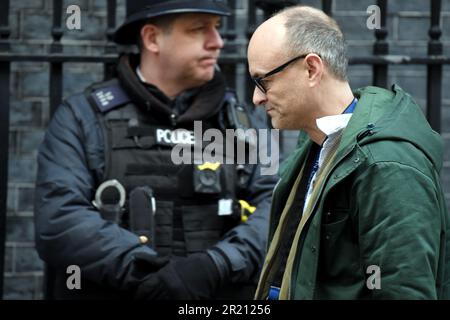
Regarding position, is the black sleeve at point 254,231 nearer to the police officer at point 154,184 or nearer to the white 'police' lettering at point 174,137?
the police officer at point 154,184

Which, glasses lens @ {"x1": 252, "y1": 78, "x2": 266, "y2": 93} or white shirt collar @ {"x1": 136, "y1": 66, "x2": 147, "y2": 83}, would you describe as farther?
white shirt collar @ {"x1": 136, "y1": 66, "x2": 147, "y2": 83}

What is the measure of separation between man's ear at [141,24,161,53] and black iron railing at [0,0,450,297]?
19 centimetres

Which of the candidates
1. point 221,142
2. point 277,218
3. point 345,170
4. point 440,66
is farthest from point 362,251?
point 440,66

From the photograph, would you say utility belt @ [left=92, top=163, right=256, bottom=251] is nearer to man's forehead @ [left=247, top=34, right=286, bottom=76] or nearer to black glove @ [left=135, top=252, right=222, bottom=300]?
black glove @ [left=135, top=252, right=222, bottom=300]

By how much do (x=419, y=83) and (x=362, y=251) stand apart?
374 centimetres

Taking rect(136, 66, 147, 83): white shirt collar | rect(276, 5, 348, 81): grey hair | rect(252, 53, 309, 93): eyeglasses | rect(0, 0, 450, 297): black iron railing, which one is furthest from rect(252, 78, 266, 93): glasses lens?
rect(136, 66, 147, 83): white shirt collar

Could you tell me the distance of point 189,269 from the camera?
4469 mm

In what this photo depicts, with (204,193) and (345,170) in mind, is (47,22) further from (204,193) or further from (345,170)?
(345,170)

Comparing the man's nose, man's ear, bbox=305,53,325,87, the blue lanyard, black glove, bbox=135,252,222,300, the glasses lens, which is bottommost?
black glove, bbox=135,252,222,300

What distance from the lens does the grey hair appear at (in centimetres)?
336

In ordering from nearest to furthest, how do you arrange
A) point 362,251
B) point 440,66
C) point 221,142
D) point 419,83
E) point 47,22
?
point 362,251
point 221,142
point 440,66
point 47,22
point 419,83

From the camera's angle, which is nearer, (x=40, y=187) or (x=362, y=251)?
(x=362, y=251)

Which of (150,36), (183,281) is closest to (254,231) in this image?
(183,281)

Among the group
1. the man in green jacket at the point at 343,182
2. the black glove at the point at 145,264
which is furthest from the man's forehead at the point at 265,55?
the black glove at the point at 145,264
